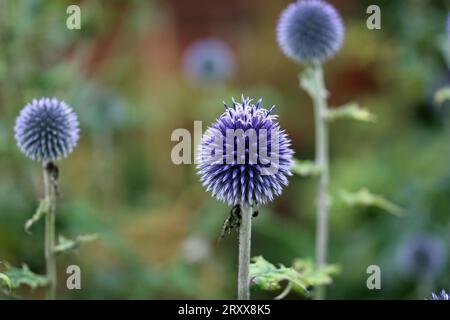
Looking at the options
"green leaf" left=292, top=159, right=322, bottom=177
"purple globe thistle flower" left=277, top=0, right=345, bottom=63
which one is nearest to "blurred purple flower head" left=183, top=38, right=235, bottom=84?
"purple globe thistle flower" left=277, top=0, right=345, bottom=63

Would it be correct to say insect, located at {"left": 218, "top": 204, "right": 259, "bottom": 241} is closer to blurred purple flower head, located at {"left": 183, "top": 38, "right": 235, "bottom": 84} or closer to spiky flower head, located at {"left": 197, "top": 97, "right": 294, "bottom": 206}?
spiky flower head, located at {"left": 197, "top": 97, "right": 294, "bottom": 206}

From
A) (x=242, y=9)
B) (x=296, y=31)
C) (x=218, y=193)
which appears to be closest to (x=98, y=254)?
(x=296, y=31)

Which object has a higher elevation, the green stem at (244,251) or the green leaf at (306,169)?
the green leaf at (306,169)

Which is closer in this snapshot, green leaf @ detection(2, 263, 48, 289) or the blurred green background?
green leaf @ detection(2, 263, 48, 289)

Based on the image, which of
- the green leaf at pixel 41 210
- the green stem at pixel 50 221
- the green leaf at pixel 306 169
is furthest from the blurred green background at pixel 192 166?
the green leaf at pixel 41 210

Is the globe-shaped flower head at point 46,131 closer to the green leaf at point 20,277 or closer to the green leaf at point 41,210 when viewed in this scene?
Answer: the green leaf at point 41,210

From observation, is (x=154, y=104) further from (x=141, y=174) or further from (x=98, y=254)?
(x=98, y=254)
